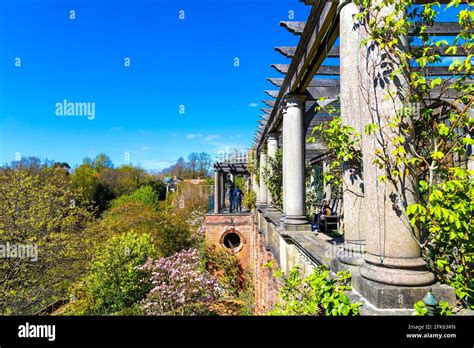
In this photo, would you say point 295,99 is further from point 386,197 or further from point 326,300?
point 326,300

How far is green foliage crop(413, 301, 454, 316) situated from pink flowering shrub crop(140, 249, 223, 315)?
1123 cm

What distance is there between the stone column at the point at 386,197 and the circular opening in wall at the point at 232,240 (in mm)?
17049

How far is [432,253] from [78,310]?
1456 cm

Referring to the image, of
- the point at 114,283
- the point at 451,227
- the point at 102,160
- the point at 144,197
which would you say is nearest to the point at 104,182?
the point at 144,197

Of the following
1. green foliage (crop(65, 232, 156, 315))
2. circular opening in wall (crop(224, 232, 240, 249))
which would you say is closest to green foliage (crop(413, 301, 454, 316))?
green foliage (crop(65, 232, 156, 315))

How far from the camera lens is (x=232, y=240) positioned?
19.5 m

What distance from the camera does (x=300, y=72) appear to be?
540 centimetres

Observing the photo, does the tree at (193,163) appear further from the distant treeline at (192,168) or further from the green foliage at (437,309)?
the green foliage at (437,309)

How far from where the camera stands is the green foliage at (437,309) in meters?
2.01

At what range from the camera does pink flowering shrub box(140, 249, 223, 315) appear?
12188 mm

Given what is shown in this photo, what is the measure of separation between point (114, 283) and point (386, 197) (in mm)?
14728
